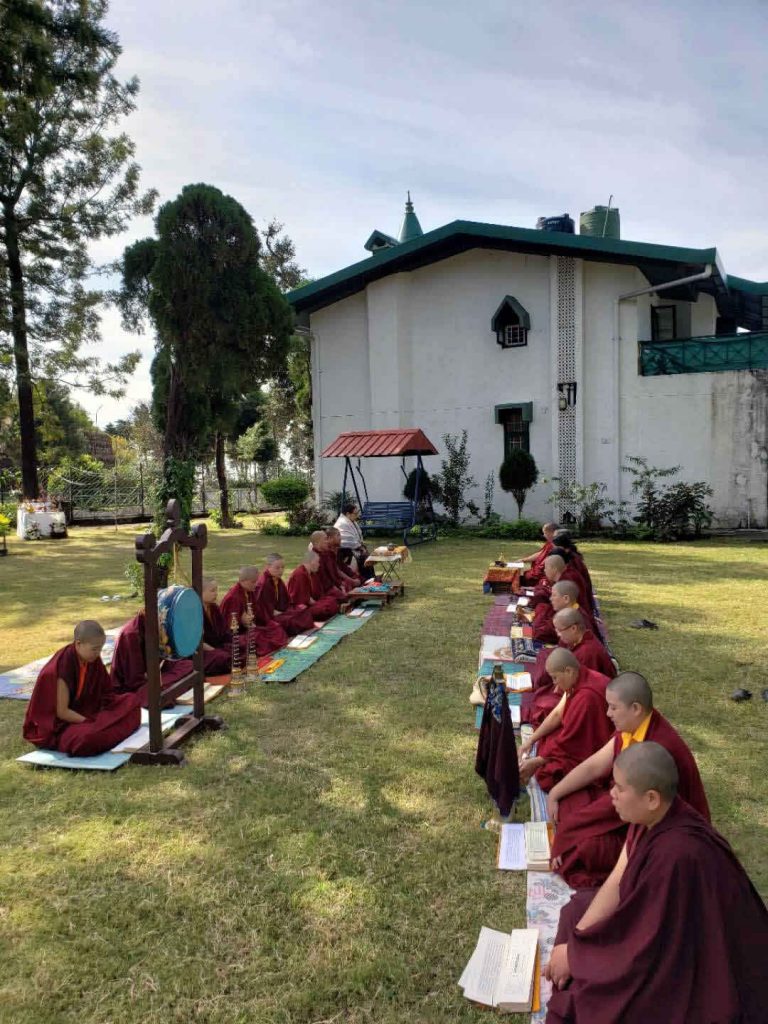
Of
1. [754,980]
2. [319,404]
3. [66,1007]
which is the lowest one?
[66,1007]

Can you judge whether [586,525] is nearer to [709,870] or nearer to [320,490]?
[320,490]

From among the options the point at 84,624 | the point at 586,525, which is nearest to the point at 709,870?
the point at 84,624

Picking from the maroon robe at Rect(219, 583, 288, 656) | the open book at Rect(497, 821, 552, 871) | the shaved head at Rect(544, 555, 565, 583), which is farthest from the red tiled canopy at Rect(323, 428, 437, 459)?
the open book at Rect(497, 821, 552, 871)

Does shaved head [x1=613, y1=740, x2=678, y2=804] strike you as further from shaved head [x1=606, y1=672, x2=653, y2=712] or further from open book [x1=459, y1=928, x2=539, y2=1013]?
open book [x1=459, y1=928, x2=539, y2=1013]

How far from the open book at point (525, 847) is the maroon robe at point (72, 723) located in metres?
3.11

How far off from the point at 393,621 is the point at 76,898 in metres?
6.20

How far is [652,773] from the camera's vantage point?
8.44 feet

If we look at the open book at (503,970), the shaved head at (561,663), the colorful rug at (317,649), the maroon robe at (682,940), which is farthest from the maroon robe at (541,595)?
the maroon robe at (682,940)

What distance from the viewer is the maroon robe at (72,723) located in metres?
5.37

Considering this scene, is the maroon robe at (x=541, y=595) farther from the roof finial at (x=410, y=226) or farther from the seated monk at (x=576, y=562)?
the roof finial at (x=410, y=226)

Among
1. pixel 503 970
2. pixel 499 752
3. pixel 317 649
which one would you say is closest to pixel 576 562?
pixel 317 649

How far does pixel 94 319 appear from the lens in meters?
23.2

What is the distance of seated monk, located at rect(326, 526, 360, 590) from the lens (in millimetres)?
11080

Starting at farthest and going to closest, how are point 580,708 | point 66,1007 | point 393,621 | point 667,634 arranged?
point 393,621
point 667,634
point 580,708
point 66,1007
